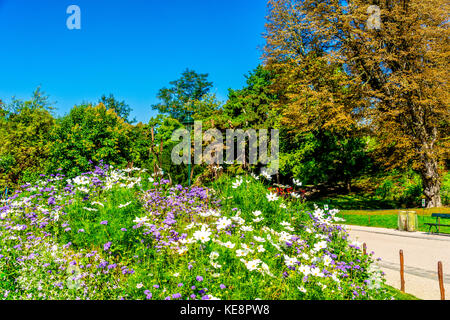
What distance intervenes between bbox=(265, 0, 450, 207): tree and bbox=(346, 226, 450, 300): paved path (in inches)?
291

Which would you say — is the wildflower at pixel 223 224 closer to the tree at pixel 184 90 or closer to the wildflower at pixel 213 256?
the wildflower at pixel 213 256

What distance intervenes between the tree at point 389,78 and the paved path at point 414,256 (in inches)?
291

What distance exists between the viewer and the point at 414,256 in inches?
364

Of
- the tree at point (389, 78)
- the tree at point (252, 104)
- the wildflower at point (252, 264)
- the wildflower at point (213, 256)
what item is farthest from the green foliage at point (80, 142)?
the wildflower at point (252, 264)

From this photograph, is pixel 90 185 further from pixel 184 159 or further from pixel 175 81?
pixel 175 81

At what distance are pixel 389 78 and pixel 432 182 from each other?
7109 mm

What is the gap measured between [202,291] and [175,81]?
49284mm

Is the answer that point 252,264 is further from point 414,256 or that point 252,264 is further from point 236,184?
point 414,256

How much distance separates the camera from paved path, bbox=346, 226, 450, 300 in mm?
6246

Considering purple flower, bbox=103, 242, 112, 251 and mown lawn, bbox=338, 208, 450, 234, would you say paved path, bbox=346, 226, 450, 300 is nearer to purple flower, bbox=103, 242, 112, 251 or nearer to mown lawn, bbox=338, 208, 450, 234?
mown lawn, bbox=338, 208, 450, 234

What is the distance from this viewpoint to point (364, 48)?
19188 millimetres

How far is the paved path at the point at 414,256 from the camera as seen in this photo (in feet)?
20.5

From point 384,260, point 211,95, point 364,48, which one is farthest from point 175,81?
point 384,260

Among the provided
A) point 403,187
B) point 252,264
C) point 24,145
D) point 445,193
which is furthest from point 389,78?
point 24,145
